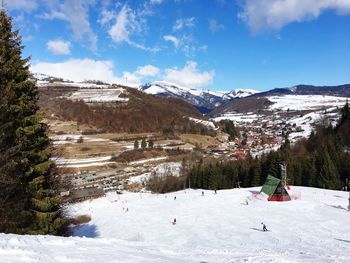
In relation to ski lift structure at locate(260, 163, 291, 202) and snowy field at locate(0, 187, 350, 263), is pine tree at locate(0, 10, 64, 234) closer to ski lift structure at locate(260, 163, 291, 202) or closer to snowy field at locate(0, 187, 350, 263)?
snowy field at locate(0, 187, 350, 263)

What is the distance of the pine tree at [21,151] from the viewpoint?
1767cm

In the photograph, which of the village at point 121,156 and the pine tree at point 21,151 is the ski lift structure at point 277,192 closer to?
the village at point 121,156

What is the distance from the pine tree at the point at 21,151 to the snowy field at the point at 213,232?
2.38m

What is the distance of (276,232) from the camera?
38094mm

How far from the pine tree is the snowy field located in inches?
93.8

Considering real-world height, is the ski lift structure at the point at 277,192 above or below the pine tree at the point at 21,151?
below

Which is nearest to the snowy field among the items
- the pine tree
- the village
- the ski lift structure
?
the ski lift structure

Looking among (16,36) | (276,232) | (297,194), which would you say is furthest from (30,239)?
(297,194)

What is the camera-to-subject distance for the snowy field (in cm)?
1384

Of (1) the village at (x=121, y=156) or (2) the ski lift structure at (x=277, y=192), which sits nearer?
(2) the ski lift structure at (x=277, y=192)

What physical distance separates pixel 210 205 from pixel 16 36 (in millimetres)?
40687

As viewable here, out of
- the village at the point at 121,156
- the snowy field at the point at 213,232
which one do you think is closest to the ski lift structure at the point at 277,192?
the snowy field at the point at 213,232

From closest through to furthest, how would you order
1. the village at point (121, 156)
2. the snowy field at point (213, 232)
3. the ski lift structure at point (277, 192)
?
the snowy field at point (213, 232) < the ski lift structure at point (277, 192) < the village at point (121, 156)

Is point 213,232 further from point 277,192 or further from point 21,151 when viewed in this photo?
point 21,151
